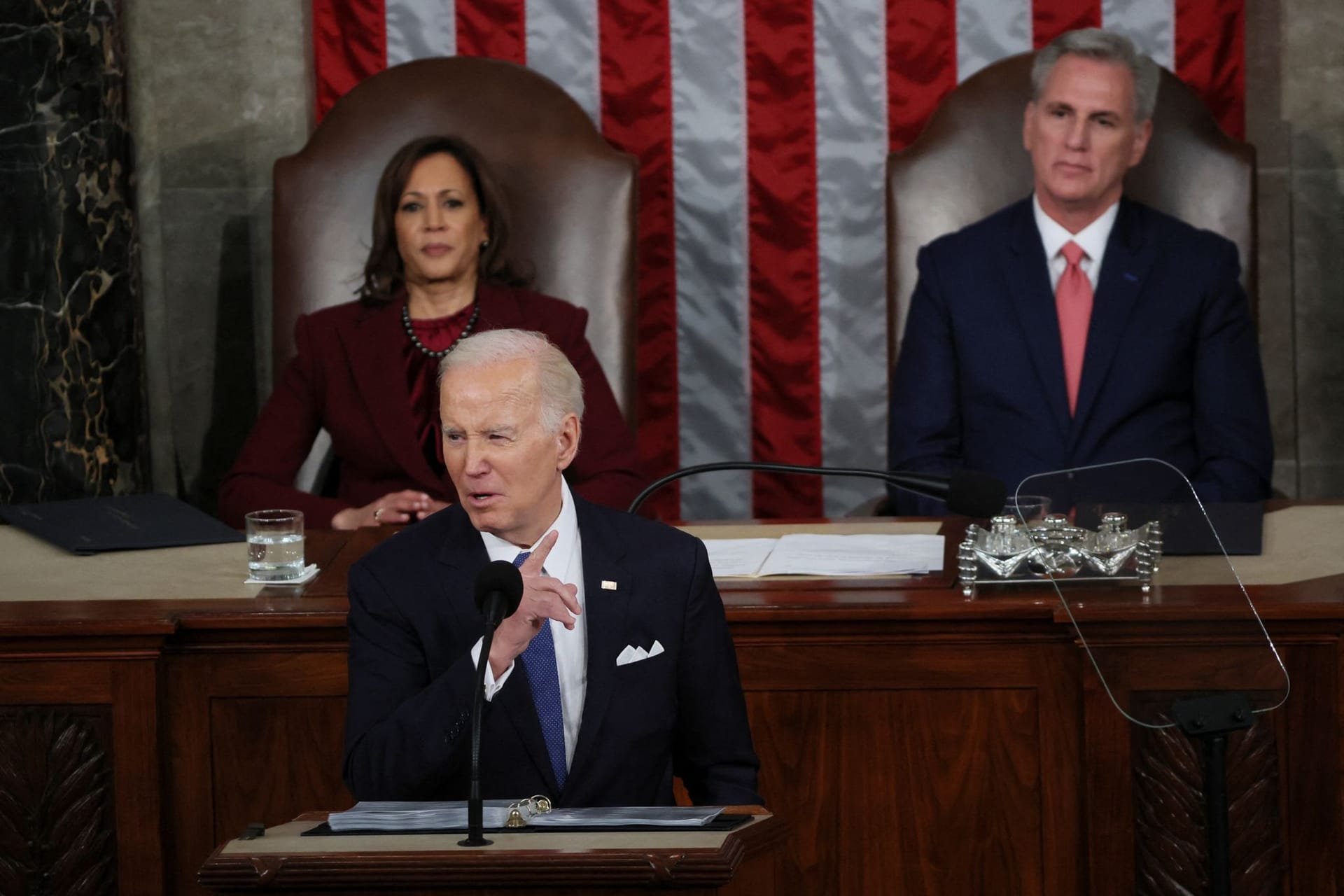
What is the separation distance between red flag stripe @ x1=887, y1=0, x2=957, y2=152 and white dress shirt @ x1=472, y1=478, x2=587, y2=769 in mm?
2661

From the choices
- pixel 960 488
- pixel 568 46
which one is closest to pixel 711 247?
pixel 568 46

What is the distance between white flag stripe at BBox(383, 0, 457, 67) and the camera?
4695mm

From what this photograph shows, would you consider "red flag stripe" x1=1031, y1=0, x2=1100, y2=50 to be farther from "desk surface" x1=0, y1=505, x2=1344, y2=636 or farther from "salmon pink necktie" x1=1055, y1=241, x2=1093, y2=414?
"desk surface" x1=0, y1=505, x2=1344, y2=636

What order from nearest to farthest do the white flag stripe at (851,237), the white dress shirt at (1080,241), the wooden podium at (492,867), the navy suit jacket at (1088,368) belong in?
the wooden podium at (492,867), the navy suit jacket at (1088,368), the white dress shirt at (1080,241), the white flag stripe at (851,237)

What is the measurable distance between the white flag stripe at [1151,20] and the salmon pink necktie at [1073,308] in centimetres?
89

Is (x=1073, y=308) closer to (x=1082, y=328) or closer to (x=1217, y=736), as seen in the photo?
(x=1082, y=328)

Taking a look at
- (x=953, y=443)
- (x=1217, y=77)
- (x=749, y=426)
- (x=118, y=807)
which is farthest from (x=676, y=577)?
(x=1217, y=77)

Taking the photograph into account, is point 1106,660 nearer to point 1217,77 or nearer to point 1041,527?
point 1041,527

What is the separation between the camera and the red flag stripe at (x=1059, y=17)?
460 centimetres

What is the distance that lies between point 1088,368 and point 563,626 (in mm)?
2001

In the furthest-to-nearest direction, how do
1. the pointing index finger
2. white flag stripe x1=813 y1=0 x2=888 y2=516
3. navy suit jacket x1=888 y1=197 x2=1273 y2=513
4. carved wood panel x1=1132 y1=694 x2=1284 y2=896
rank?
1. white flag stripe x1=813 y1=0 x2=888 y2=516
2. navy suit jacket x1=888 y1=197 x2=1273 y2=513
3. carved wood panel x1=1132 y1=694 x2=1284 y2=896
4. the pointing index finger

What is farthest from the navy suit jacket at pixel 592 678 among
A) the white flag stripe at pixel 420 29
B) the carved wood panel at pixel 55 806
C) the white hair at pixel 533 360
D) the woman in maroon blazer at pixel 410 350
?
the white flag stripe at pixel 420 29

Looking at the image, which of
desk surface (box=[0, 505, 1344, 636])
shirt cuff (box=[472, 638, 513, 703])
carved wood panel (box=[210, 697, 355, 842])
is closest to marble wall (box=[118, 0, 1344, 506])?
desk surface (box=[0, 505, 1344, 636])

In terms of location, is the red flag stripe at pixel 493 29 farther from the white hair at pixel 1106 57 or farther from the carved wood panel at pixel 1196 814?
the carved wood panel at pixel 1196 814
